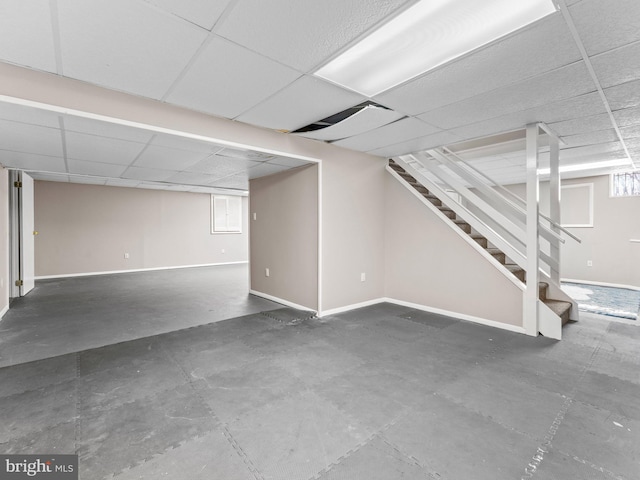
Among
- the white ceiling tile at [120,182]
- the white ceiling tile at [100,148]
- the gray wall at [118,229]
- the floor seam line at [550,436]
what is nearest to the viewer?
the floor seam line at [550,436]

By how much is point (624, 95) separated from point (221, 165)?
4.61 meters

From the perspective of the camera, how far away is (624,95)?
2574 millimetres

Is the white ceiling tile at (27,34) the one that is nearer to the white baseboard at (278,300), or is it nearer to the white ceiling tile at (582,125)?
the white baseboard at (278,300)

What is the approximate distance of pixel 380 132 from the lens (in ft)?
11.9

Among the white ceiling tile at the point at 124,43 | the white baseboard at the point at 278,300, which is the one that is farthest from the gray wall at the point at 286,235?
the white ceiling tile at the point at 124,43

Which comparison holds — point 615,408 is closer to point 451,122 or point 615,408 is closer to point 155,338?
point 451,122

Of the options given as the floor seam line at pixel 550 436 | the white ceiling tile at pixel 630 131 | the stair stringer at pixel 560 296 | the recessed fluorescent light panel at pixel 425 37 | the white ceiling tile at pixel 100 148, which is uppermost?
the recessed fluorescent light panel at pixel 425 37

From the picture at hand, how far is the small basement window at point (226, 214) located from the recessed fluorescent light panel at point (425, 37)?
319 inches

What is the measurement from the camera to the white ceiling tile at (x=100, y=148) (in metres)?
3.20

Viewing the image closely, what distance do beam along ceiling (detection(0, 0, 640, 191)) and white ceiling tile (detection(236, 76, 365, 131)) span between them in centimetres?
2

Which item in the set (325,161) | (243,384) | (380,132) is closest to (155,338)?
(243,384)

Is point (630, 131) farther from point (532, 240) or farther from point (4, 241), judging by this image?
point (4, 241)

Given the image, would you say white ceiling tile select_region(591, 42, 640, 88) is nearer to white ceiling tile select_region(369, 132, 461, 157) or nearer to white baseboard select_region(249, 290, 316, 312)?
white ceiling tile select_region(369, 132, 461, 157)

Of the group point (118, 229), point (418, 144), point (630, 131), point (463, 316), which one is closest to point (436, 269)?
point (463, 316)
